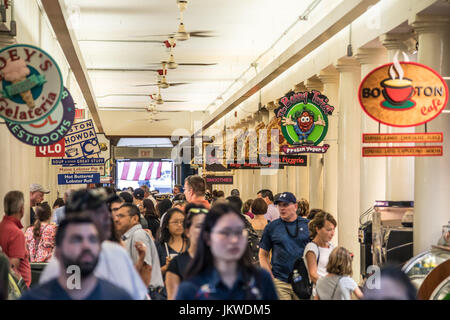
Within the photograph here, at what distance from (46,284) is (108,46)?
62.0 feet

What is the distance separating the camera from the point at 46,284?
2.72 m

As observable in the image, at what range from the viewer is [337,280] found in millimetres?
5613

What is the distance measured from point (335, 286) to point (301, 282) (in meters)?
1.17

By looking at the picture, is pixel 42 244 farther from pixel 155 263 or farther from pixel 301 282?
pixel 155 263

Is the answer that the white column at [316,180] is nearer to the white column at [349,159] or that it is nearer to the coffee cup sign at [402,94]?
the white column at [349,159]

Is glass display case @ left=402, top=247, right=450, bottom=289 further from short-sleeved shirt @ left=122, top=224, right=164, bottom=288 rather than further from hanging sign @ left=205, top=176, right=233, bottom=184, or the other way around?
hanging sign @ left=205, top=176, right=233, bottom=184

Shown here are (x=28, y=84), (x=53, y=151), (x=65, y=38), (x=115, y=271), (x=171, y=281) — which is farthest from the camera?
(x=65, y=38)

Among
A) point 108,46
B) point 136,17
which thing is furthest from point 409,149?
point 108,46

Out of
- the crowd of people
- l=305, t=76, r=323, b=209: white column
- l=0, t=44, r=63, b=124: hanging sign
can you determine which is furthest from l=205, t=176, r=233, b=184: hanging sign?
l=0, t=44, r=63, b=124: hanging sign

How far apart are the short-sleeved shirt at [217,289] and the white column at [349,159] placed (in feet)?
37.6

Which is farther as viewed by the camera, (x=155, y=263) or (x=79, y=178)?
(x=79, y=178)

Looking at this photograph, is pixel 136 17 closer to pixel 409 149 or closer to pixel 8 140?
pixel 8 140

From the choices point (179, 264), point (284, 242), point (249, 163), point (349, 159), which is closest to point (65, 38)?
point (349, 159)

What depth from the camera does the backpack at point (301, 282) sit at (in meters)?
6.73
